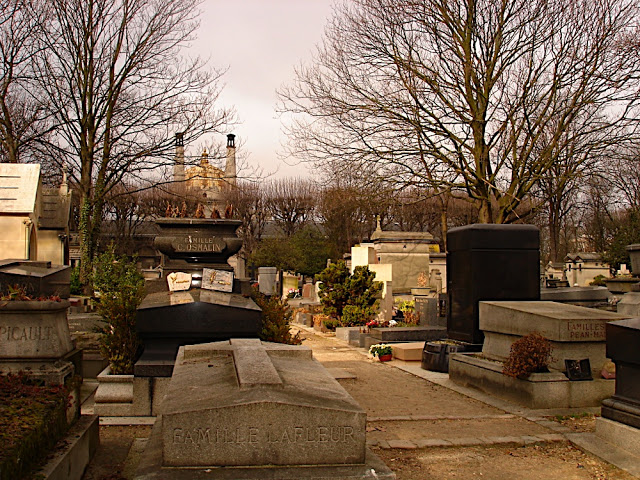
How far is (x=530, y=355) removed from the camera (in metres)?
7.09

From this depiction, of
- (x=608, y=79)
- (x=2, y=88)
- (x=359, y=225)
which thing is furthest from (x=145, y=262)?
(x=608, y=79)

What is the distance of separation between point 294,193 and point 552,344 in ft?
148

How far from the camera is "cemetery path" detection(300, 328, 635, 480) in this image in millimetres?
4953

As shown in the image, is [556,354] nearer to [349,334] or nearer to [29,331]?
[29,331]

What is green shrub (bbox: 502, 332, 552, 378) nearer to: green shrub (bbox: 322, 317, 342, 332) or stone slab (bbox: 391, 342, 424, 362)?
stone slab (bbox: 391, 342, 424, 362)

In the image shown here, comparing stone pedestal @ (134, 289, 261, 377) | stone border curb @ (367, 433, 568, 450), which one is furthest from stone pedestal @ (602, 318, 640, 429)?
stone pedestal @ (134, 289, 261, 377)

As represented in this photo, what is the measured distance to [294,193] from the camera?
2042 inches

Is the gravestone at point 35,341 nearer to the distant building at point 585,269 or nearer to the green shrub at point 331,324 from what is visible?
the green shrub at point 331,324

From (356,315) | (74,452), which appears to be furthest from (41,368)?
(356,315)

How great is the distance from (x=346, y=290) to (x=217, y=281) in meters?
9.35

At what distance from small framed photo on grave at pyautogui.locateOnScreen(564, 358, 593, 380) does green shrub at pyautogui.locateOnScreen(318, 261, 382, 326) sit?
374 inches

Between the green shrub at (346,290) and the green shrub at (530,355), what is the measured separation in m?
9.40

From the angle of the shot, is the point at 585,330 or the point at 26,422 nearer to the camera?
the point at 26,422

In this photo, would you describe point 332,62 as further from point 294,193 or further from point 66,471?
point 294,193
